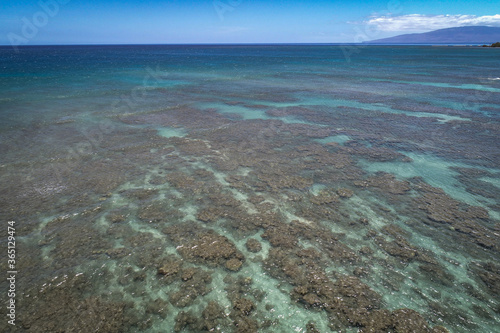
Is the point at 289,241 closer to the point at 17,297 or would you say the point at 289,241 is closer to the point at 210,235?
the point at 210,235

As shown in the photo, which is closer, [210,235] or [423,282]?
[423,282]

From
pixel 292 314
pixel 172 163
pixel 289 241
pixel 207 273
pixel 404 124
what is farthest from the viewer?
pixel 404 124

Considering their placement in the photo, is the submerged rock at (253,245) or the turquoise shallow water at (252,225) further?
the submerged rock at (253,245)

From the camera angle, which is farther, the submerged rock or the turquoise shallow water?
the submerged rock

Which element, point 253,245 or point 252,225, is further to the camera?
point 252,225

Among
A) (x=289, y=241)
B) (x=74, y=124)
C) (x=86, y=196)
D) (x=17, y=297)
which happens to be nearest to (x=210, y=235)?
(x=289, y=241)

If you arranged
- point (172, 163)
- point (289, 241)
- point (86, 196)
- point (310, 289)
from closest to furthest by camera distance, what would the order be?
point (310, 289) < point (289, 241) < point (86, 196) < point (172, 163)
